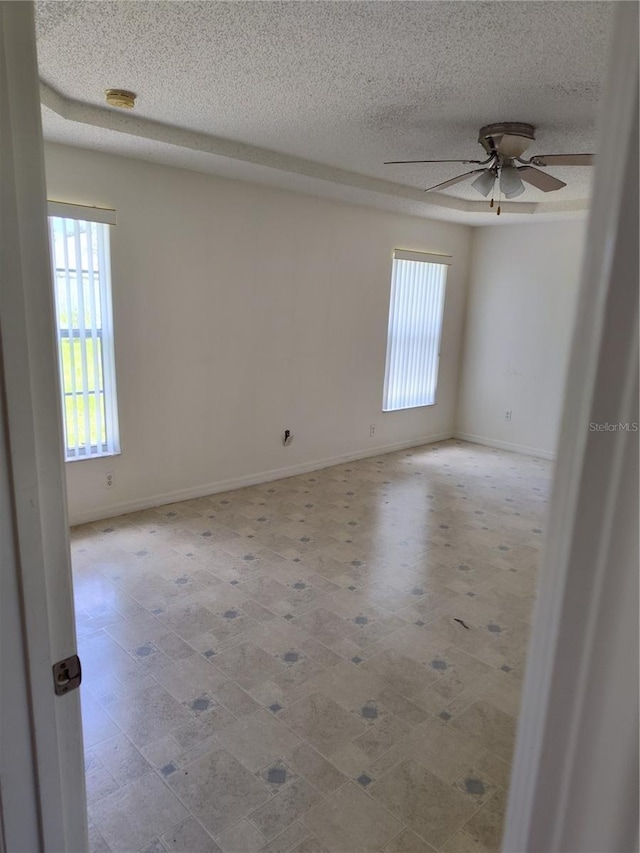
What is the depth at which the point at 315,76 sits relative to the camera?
2576 mm

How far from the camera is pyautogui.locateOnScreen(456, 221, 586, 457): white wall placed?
6.10 m

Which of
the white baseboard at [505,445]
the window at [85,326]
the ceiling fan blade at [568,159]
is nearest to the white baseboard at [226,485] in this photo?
the window at [85,326]

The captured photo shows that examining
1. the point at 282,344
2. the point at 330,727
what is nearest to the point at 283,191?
the point at 282,344

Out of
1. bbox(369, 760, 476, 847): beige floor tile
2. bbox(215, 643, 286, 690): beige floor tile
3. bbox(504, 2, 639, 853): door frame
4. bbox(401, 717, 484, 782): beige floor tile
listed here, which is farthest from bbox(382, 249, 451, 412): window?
bbox(504, 2, 639, 853): door frame

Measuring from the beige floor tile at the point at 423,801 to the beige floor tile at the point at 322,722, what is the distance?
23 centimetres

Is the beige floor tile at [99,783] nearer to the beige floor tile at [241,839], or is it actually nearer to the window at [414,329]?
the beige floor tile at [241,839]

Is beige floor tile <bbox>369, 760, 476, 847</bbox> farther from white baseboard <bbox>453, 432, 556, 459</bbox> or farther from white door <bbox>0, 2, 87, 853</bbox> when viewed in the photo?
white baseboard <bbox>453, 432, 556, 459</bbox>

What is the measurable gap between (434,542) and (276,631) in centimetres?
160

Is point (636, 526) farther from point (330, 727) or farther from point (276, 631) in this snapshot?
point (276, 631)

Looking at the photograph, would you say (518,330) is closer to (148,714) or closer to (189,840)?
(148,714)

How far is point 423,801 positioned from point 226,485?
11.0ft

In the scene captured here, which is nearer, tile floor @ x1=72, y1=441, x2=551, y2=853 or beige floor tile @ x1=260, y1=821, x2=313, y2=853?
beige floor tile @ x1=260, y1=821, x2=313, y2=853

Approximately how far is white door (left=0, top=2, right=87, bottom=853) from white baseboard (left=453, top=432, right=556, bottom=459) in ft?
20.0

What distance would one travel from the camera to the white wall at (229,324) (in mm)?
4090
